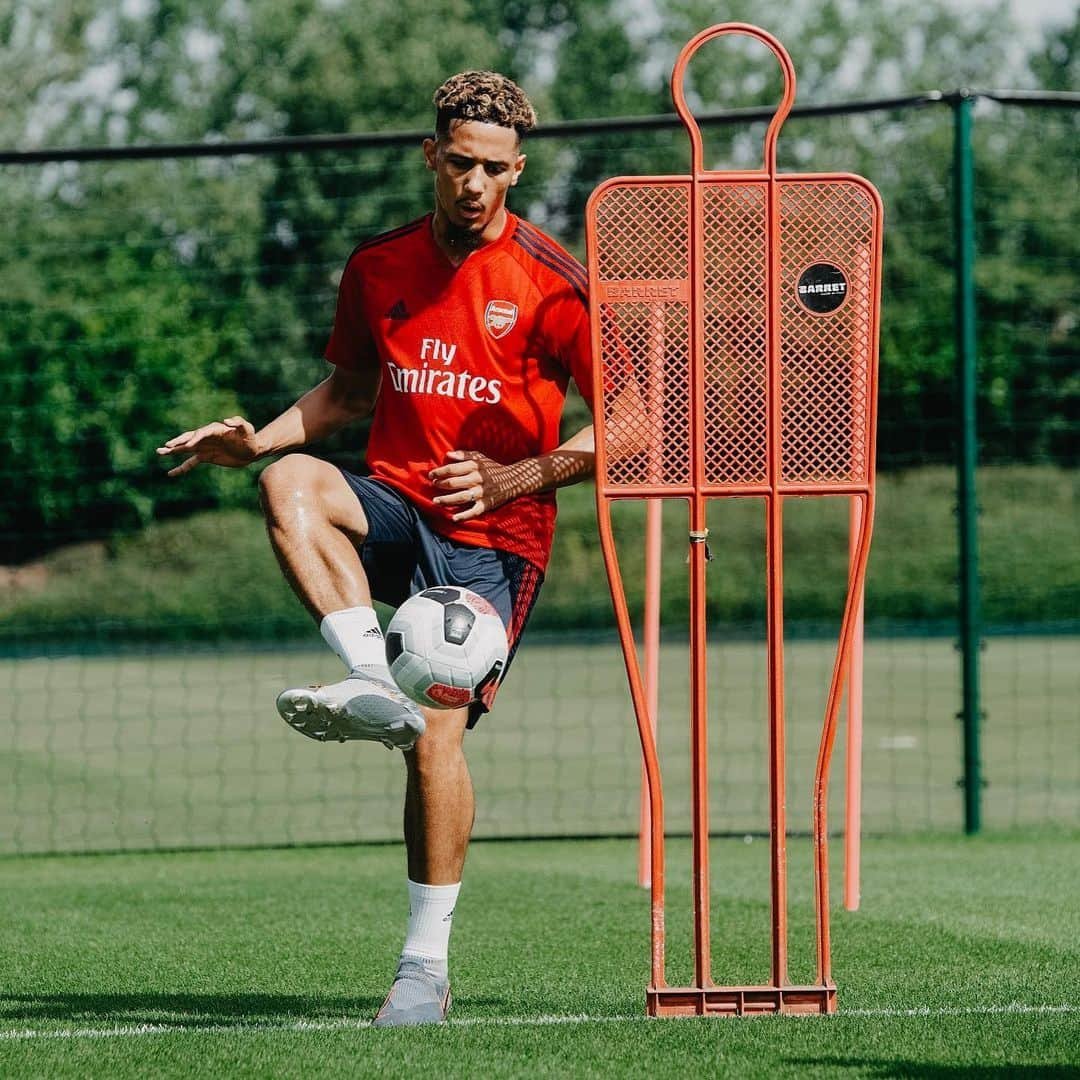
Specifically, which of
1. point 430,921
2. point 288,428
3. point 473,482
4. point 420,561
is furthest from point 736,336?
point 430,921

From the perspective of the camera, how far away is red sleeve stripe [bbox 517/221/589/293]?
4.93 m

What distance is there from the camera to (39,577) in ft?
58.2

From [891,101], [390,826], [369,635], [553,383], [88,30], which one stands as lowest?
[390,826]

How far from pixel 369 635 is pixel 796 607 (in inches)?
911

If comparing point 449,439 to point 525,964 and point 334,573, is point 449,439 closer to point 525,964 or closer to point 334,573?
point 334,573

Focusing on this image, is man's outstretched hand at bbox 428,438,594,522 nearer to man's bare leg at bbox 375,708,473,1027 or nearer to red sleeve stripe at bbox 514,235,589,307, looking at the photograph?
red sleeve stripe at bbox 514,235,589,307

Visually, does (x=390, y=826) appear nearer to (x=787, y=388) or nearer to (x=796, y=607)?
(x=787, y=388)

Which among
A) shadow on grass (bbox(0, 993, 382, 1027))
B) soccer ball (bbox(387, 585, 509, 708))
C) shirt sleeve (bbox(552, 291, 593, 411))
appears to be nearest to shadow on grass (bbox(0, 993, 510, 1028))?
shadow on grass (bbox(0, 993, 382, 1027))

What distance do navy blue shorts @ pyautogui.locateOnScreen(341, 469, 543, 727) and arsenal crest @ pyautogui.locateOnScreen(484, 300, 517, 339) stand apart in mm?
499

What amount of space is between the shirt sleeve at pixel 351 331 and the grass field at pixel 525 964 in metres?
1.78

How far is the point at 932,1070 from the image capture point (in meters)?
3.91

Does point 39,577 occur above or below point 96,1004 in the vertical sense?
above

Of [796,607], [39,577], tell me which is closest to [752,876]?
[39,577]

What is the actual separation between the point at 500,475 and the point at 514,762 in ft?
29.7
